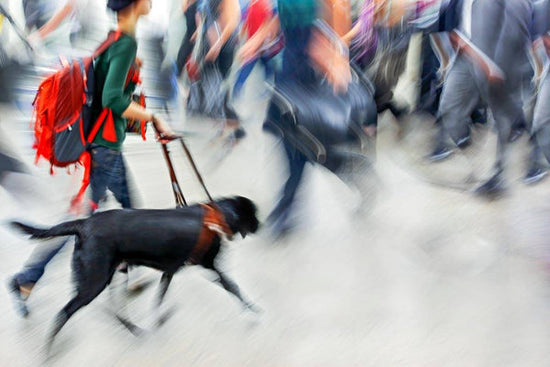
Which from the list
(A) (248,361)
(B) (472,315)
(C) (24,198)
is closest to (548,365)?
(B) (472,315)

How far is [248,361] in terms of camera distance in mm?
2752

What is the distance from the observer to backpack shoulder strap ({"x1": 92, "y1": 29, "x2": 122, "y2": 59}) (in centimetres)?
261

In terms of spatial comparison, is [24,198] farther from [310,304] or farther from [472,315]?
[472,315]

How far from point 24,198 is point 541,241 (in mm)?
2697

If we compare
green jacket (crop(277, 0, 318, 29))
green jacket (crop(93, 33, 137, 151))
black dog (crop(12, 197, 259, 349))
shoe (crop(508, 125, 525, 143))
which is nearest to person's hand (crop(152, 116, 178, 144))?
green jacket (crop(93, 33, 137, 151))

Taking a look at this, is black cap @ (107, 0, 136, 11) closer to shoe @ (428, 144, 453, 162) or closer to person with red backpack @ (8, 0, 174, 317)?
person with red backpack @ (8, 0, 174, 317)

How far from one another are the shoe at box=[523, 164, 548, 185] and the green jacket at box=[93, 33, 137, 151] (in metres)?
2.26

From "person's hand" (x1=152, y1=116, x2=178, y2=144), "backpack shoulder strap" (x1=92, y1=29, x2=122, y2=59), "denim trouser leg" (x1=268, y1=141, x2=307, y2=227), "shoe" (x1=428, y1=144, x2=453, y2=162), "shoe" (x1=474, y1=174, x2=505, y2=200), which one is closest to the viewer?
"backpack shoulder strap" (x1=92, y1=29, x2=122, y2=59)

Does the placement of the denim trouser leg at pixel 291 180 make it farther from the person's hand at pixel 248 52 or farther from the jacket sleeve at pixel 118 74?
the jacket sleeve at pixel 118 74

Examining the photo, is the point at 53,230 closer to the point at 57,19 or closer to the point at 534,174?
the point at 57,19

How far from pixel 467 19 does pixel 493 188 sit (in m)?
0.92

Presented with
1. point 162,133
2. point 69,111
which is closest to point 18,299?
point 69,111

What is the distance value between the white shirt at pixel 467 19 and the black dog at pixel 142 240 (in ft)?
5.15

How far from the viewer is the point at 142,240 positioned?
8.45 feet
